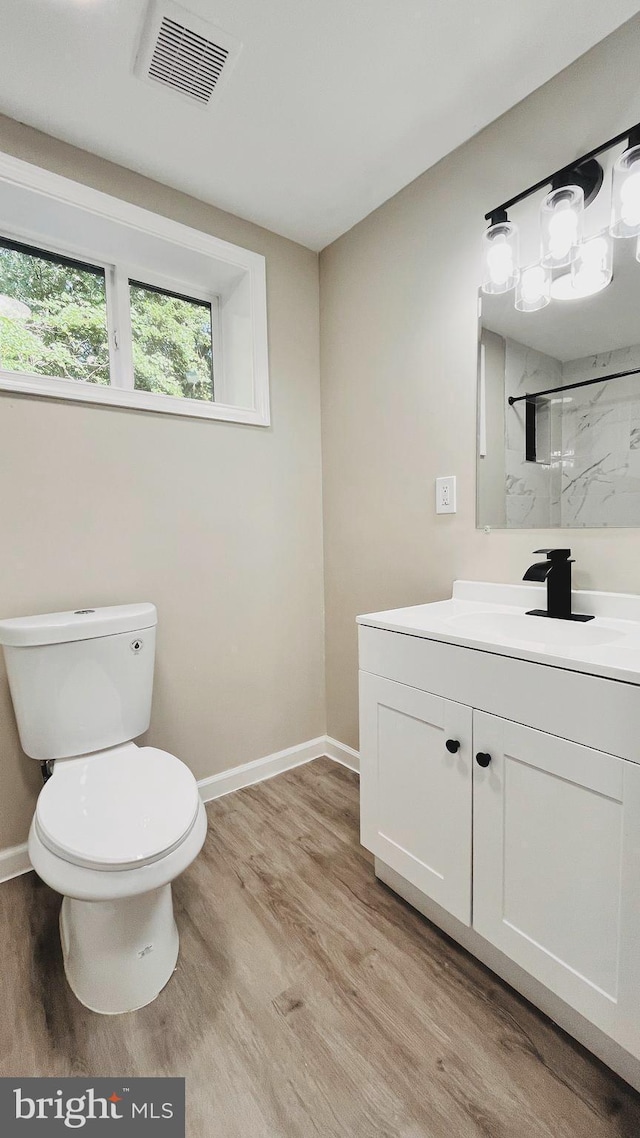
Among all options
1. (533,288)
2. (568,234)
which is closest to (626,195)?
(568,234)

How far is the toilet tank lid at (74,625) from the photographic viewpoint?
1305 mm

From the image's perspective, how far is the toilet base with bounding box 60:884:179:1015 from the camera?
1.08 meters

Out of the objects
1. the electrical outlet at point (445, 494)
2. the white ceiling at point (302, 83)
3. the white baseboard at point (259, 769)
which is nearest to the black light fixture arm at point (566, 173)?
the white ceiling at point (302, 83)

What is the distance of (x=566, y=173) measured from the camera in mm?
1264

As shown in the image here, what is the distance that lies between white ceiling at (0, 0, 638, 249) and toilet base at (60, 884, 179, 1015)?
2031 mm

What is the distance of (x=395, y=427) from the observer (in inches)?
72.4

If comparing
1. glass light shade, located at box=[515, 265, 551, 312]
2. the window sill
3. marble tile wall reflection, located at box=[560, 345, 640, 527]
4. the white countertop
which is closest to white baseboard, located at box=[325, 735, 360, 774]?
the white countertop

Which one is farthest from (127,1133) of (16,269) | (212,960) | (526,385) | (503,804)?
(16,269)

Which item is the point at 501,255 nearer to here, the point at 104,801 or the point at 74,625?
the point at 74,625

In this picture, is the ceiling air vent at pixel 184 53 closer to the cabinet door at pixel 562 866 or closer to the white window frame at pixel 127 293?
the white window frame at pixel 127 293

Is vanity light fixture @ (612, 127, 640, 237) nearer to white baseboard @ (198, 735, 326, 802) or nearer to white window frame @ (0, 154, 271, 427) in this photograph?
white window frame @ (0, 154, 271, 427)

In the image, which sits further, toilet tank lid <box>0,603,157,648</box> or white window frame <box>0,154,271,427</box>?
white window frame <box>0,154,271,427</box>

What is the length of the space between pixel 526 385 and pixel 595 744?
1029 millimetres

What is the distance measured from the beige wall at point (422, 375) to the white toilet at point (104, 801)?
0.92 meters
